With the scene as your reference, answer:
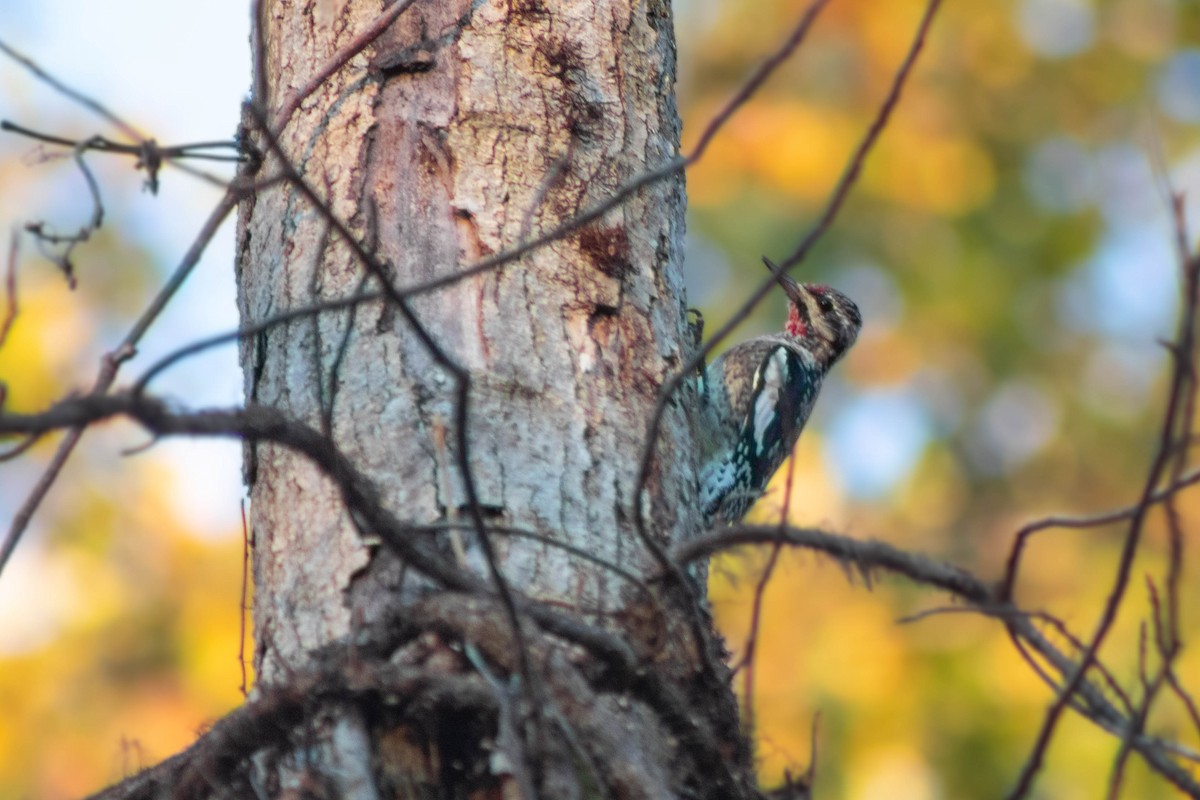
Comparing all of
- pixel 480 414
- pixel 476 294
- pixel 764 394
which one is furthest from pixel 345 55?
pixel 764 394

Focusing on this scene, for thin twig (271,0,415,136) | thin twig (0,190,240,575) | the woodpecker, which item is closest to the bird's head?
the woodpecker

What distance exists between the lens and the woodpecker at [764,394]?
13.4ft

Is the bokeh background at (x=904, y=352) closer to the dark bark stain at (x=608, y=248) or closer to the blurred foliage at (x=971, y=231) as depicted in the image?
the blurred foliage at (x=971, y=231)

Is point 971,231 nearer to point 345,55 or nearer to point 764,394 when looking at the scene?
point 764,394

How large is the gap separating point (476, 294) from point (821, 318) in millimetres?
2911

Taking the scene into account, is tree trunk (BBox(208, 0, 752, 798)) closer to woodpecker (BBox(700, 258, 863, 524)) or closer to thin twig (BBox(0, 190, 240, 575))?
thin twig (BBox(0, 190, 240, 575))

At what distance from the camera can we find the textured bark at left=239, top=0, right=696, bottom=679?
89.6 inches

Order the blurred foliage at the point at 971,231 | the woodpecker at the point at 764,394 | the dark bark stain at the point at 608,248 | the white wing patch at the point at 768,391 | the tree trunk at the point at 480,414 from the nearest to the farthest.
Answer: the tree trunk at the point at 480,414 → the dark bark stain at the point at 608,248 → the woodpecker at the point at 764,394 → the white wing patch at the point at 768,391 → the blurred foliage at the point at 971,231

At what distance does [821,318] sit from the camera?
5.27 meters

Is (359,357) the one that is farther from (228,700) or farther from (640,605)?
(228,700)

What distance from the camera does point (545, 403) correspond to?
8.03 feet

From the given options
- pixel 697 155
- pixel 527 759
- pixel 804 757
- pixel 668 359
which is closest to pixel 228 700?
pixel 804 757

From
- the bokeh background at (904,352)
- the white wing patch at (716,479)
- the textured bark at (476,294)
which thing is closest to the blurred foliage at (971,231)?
the bokeh background at (904,352)

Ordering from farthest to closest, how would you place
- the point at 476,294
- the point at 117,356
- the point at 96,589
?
1. the point at 96,589
2. the point at 476,294
3. the point at 117,356
